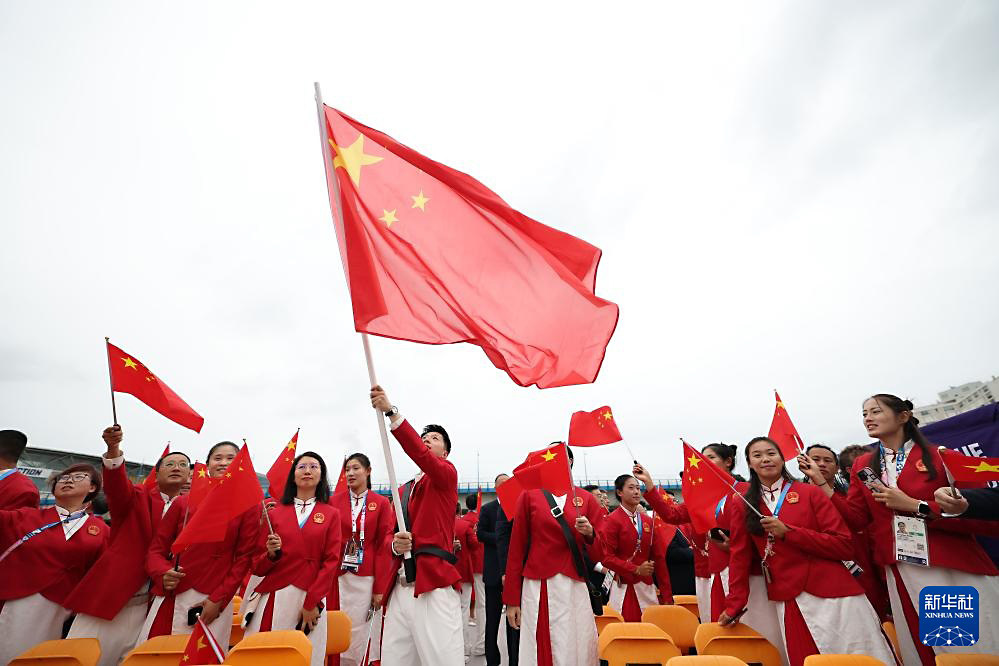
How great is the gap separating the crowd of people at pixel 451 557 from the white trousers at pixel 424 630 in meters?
0.01

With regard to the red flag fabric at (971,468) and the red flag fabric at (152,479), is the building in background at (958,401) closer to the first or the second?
the red flag fabric at (971,468)

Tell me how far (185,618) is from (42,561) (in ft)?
4.75

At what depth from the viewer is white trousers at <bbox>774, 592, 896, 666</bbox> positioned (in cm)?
371

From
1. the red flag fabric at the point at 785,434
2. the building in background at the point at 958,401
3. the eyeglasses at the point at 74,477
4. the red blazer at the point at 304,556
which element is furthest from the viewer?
the building in background at the point at 958,401

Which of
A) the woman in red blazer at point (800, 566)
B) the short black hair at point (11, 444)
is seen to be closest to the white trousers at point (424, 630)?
the woman in red blazer at point (800, 566)

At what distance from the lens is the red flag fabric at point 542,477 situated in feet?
18.1

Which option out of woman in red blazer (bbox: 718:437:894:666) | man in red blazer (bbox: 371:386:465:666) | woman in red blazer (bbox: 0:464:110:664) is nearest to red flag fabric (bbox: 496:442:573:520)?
man in red blazer (bbox: 371:386:465:666)

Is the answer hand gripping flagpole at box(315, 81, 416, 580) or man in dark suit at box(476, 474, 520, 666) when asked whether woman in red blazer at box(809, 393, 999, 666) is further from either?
man in dark suit at box(476, 474, 520, 666)

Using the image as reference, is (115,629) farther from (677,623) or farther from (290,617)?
(677,623)

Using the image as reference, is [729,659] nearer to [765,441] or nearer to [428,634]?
[428,634]

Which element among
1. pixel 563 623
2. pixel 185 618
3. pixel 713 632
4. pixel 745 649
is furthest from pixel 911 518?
pixel 185 618

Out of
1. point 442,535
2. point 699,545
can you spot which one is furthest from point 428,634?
point 699,545

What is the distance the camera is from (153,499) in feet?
17.0

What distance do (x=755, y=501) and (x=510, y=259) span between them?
305 cm
